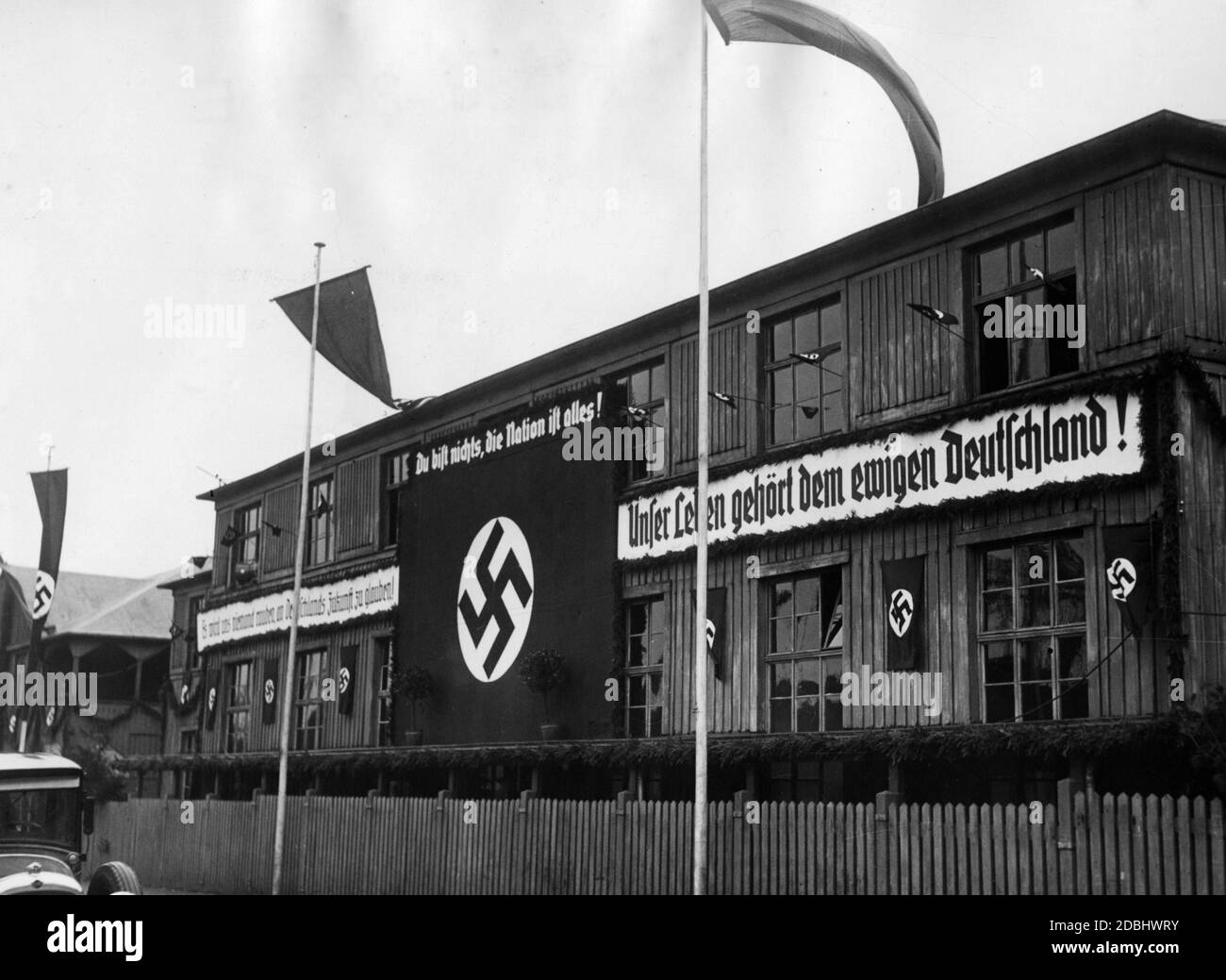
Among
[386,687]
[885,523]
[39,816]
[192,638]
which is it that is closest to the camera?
[39,816]

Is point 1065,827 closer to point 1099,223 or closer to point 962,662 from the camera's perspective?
point 962,662

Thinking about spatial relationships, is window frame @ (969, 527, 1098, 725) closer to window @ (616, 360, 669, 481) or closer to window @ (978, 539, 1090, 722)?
window @ (978, 539, 1090, 722)

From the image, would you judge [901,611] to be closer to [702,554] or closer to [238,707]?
[702,554]

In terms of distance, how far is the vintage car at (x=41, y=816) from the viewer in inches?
573

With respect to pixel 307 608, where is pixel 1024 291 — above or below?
above

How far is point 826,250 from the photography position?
20.4 metres

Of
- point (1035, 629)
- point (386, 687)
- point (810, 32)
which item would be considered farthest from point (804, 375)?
point (386, 687)

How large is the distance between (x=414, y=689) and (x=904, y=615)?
1142 cm

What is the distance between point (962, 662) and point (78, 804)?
10.1 metres

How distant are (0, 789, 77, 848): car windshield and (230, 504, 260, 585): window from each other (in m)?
21.9

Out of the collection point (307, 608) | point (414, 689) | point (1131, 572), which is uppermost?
point (307, 608)

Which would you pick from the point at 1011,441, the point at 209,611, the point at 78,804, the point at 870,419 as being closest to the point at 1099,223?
the point at 1011,441

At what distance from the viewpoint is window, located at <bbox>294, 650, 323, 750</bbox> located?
3180 centimetres

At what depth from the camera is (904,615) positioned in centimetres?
1859
